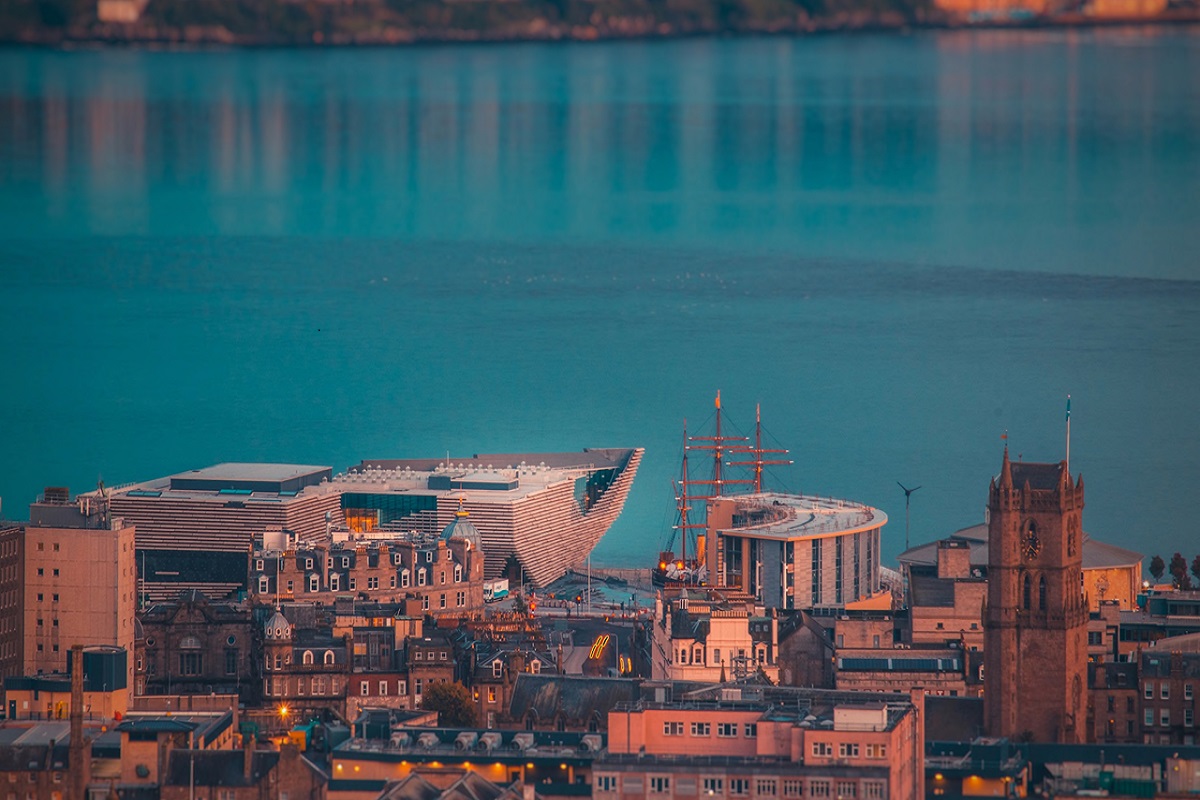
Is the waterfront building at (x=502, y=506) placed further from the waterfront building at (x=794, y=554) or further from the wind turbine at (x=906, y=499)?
the wind turbine at (x=906, y=499)

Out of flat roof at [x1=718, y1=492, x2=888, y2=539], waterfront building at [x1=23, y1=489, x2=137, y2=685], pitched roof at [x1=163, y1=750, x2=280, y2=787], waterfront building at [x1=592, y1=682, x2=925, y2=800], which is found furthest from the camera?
flat roof at [x1=718, y1=492, x2=888, y2=539]

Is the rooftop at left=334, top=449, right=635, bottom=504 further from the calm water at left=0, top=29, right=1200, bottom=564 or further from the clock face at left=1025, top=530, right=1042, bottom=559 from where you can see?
the clock face at left=1025, top=530, right=1042, bottom=559

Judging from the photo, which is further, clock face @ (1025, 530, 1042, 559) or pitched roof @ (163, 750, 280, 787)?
clock face @ (1025, 530, 1042, 559)

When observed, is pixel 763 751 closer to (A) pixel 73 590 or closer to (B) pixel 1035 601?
(B) pixel 1035 601

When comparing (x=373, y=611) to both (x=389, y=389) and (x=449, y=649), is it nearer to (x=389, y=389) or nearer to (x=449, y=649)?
(x=449, y=649)

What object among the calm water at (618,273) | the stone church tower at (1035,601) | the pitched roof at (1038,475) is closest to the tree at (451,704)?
the stone church tower at (1035,601)

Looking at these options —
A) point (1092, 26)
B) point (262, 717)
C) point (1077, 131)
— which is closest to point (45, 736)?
point (262, 717)

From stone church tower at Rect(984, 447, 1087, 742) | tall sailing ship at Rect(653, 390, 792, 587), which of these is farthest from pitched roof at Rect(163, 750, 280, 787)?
tall sailing ship at Rect(653, 390, 792, 587)
